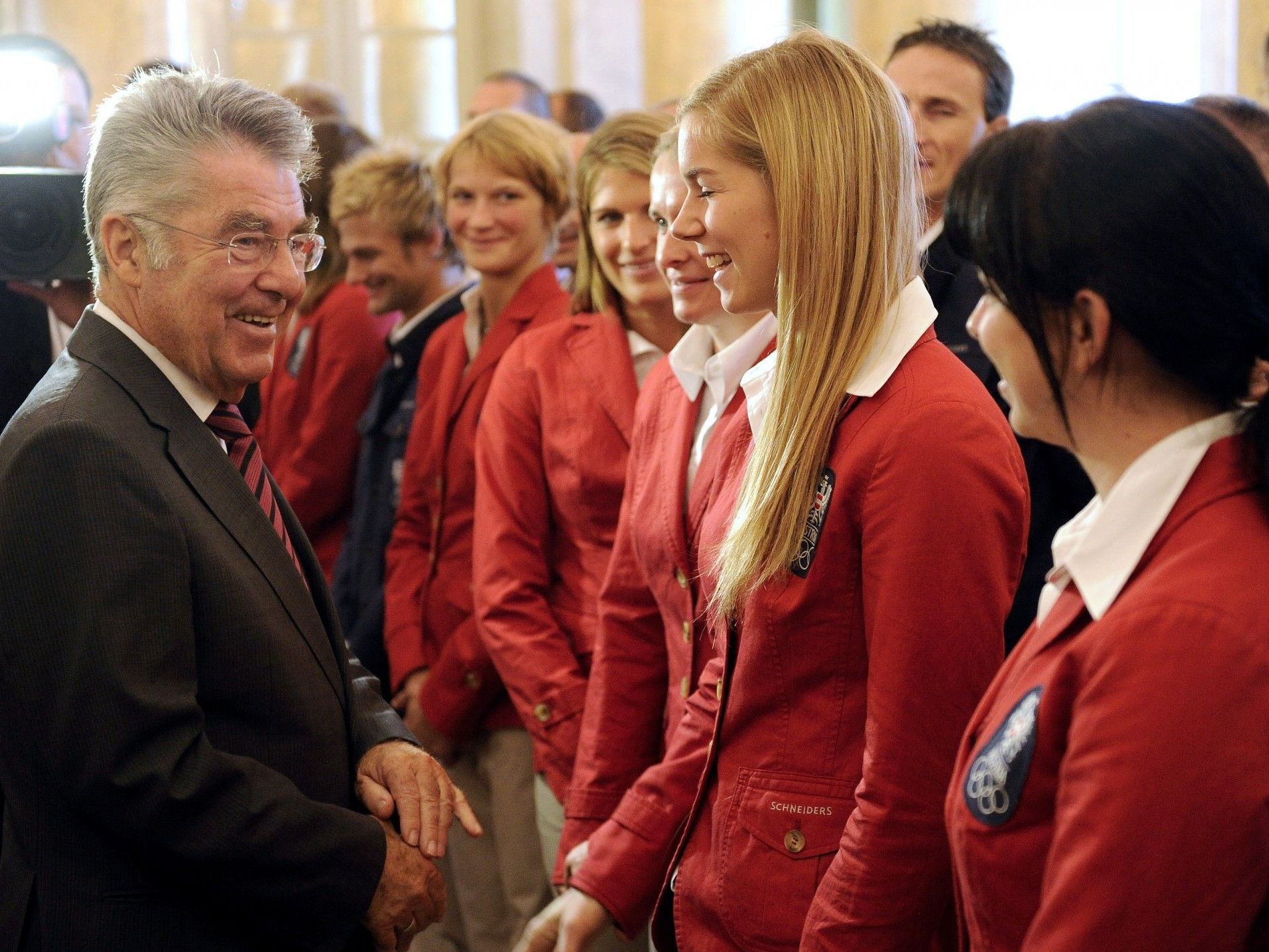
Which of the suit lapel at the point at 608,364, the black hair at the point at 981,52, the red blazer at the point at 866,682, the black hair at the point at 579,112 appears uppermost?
the black hair at the point at 579,112

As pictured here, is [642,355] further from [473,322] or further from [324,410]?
[324,410]

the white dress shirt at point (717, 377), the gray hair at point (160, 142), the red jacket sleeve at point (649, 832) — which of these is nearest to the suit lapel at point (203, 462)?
the gray hair at point (160, 142)

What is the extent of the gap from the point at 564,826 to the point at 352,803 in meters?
0.44

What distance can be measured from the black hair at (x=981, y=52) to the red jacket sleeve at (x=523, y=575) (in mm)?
1126

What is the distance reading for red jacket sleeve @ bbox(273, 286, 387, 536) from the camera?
11.2 ft

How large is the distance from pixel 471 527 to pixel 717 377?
1.11m

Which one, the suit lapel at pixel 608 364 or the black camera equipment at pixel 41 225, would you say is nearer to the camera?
the black camera equipment at pixel 41 225

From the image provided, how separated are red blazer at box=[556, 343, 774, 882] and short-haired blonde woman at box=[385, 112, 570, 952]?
65 centimetres

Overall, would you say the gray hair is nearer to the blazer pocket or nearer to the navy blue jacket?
the blazer pocket

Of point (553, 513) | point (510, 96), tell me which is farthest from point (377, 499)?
point (510, 96)

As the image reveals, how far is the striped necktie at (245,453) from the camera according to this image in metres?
1.77

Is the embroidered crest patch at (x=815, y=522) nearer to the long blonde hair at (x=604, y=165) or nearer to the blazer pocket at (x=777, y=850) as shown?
the blazer pocket at (x=777, y=850)

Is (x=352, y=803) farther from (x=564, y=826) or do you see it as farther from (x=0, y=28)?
(x=0, y=28)

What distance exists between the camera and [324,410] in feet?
11.3
